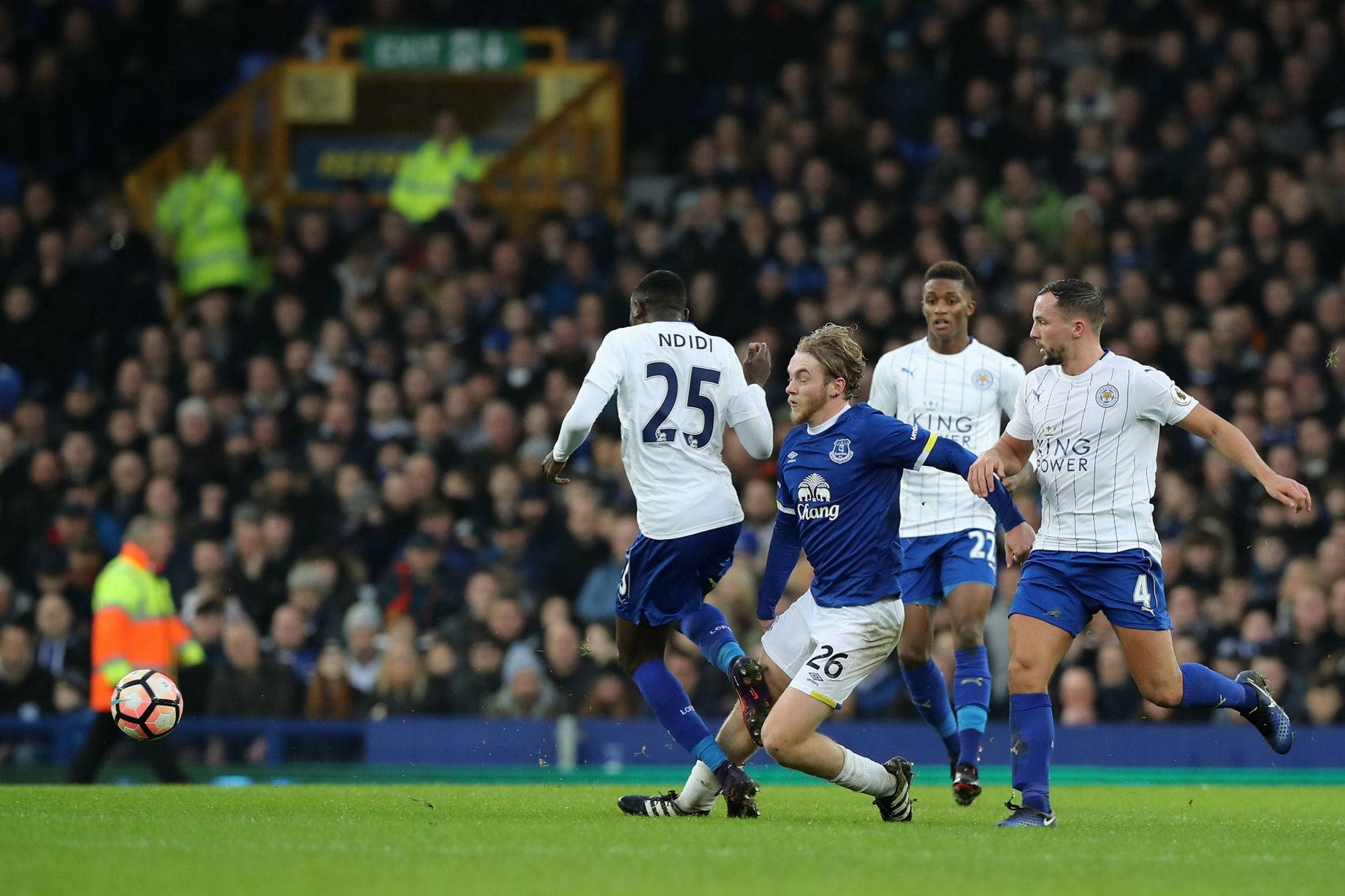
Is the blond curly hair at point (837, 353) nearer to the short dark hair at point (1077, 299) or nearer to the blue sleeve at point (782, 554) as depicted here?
the blue sleeve at point (782, 554)

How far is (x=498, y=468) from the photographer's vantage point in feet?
48.4

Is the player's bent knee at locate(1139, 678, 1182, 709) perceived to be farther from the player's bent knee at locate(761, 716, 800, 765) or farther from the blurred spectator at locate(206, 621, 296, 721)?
the blurred spectator at locate(206, 621, 296, 721)

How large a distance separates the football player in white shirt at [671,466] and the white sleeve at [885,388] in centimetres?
122

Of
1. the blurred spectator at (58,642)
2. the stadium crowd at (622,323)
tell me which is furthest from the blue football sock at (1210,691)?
the blurred spectator at (58,642)

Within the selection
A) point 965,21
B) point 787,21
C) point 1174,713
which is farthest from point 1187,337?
point 787,21

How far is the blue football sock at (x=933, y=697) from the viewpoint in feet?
30.8

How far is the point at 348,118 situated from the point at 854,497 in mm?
12663

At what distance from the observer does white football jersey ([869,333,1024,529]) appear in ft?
31.2

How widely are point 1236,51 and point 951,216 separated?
3146mm

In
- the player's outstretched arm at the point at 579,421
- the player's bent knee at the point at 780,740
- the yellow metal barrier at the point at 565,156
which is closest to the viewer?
the player's bent knee at the point at 780,740

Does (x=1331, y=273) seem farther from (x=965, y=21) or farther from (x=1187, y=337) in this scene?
(x=965, y=21)

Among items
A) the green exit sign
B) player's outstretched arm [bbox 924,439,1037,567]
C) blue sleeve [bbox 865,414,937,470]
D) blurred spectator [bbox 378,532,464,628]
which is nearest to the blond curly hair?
blue sleeve [bbox 865,414,937,470]

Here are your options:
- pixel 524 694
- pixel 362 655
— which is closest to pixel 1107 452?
pixel 524 694

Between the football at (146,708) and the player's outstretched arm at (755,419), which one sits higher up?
the player's outstretched arm at (755,419)
